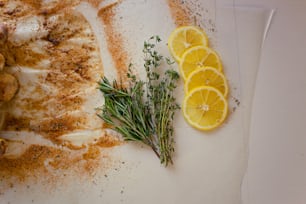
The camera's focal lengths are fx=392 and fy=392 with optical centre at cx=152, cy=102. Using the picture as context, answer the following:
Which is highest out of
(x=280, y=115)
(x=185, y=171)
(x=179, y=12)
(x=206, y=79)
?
(x=179, y=12)

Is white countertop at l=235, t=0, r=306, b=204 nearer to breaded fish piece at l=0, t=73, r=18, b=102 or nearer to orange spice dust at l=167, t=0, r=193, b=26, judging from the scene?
orange spice dust at l=167, t=0, r=193, b=26

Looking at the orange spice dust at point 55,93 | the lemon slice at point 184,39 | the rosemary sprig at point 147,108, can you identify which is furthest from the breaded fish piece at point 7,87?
the lemon slice at point 184,39

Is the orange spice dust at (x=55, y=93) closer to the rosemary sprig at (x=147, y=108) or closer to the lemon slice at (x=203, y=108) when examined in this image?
the rosemary sprig at (x=147, y=108)

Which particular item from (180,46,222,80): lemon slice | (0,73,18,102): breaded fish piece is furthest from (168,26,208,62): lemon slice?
(0,73,18,102): breaded fish piece

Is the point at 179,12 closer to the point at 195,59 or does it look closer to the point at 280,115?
the point at 195,59

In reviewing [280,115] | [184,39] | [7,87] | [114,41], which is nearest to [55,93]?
[7,87]
